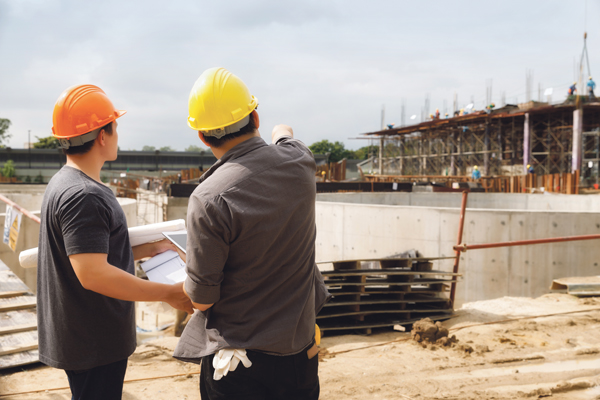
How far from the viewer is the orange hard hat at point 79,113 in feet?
6.26

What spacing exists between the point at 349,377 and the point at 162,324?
792 centimetres

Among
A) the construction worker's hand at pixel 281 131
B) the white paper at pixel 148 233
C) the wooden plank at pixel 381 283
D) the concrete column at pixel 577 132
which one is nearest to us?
the construction worker's hand at pixel 281 131

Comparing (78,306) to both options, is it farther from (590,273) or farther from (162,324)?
(590,273)

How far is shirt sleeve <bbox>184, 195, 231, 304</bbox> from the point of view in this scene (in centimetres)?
147

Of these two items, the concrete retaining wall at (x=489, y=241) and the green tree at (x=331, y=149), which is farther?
the green tree at (x=331, y=149)

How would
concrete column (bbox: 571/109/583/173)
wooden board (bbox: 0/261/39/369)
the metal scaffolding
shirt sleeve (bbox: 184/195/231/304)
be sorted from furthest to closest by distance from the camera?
the metal scaffolding → concrete column (bbox: 571/109/583/173) → wooden board (bbox: 0/261/39/369) → shirt sleeve (bbox: 184/195/231/304)

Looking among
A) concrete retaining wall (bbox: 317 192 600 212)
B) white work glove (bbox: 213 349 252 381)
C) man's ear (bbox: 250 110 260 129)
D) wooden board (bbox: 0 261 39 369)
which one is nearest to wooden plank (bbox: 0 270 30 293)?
wooden board (bbox: 0 261 39 369)

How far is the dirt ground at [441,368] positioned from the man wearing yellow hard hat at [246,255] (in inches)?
90.2

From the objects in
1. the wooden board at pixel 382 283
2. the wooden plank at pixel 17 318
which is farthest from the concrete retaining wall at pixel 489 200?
the wooden plank at pixel 17 318

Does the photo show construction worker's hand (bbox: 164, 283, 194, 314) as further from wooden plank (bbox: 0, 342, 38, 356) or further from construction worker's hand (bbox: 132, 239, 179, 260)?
wooden plank (bbox: 0, 342, 38, 356)

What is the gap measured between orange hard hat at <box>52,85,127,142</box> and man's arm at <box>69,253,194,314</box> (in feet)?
1.96

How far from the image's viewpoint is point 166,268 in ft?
7.22

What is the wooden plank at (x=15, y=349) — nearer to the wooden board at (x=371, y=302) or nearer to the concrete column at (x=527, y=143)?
the wooden board at (x=371, y=302)

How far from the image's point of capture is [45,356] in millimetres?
1904
